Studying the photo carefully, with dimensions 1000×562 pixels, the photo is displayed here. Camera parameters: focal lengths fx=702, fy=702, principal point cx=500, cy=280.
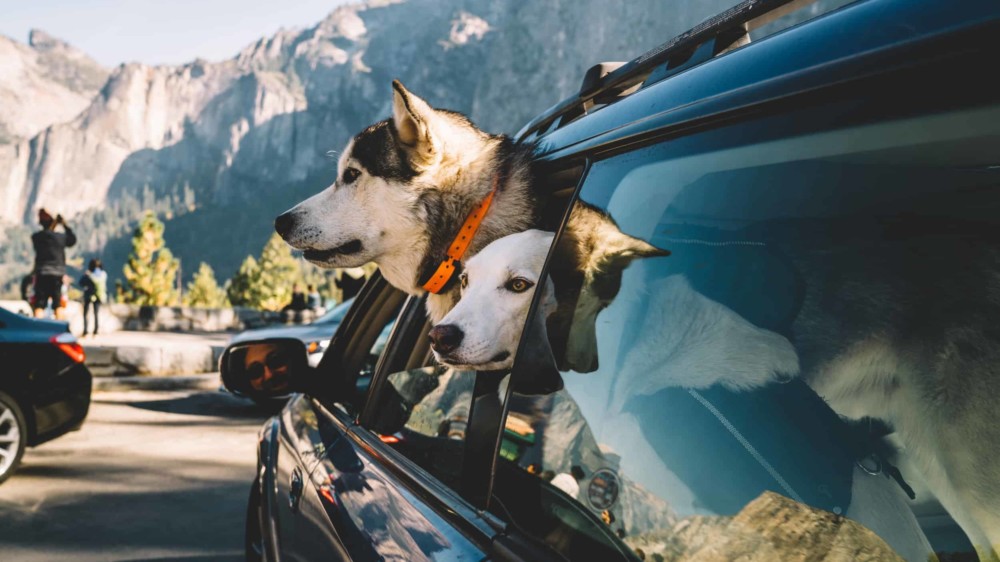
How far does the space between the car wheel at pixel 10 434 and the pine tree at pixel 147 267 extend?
44.1 metres

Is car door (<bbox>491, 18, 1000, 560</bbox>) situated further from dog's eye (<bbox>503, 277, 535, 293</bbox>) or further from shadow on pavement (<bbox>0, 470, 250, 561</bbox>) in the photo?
shadow on pavement (<bbox>0, 470, 250, 561</bbox>)

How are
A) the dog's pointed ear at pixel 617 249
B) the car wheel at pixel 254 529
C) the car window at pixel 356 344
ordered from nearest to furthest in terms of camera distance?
the dog's pointed ear at pixel 617 249 → the car window at pixel 356 344 → the car wheel at pixel 254 529

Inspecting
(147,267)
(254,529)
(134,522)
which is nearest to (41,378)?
(134,522)

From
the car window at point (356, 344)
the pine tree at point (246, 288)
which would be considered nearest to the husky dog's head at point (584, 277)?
the car window at point (356, 344)

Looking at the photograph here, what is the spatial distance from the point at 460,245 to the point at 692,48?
880mm

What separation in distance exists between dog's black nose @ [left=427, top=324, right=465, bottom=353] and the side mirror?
53.3 inches

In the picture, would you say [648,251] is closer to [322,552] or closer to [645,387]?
[645,387]

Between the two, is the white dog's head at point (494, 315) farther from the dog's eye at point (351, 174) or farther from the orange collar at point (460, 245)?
the dog's eye at point (351, 174)

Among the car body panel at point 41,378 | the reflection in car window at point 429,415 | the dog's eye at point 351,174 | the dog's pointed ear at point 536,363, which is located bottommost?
the car body panel at point 41,378

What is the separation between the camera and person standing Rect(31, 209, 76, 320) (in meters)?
11.2

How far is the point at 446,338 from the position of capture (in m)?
1.54

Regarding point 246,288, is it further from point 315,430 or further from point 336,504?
point 336,504

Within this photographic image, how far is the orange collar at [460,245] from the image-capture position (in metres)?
2.03

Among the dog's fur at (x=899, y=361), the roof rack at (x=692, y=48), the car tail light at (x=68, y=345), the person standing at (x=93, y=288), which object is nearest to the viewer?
the dog's fur at (x=899, y=361)
